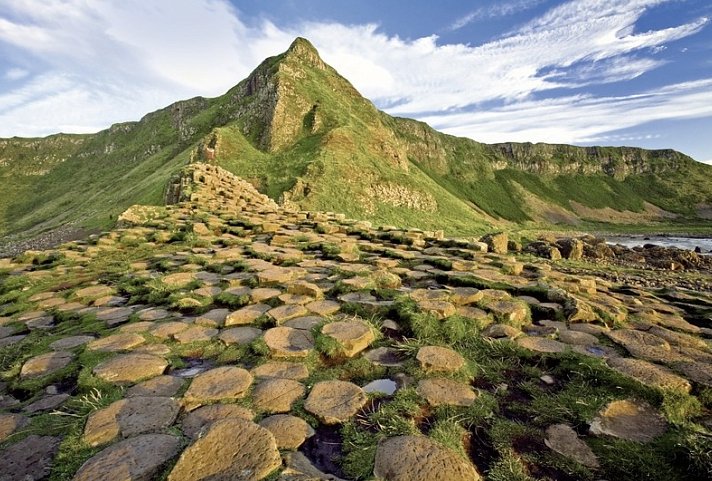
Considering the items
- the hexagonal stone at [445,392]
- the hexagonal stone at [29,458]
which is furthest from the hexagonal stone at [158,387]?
the hexagonal stone at [445,392]

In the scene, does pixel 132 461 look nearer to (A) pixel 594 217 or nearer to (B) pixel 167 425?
(B) pixel 167 425

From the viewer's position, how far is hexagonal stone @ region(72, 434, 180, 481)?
2.13m

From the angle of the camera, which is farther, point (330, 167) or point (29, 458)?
point (330, 167)

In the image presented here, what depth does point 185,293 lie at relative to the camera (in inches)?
222

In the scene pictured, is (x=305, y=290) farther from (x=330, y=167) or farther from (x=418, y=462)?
(x=330, y=167)

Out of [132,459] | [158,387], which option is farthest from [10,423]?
[132,459]

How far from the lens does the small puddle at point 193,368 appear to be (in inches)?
136

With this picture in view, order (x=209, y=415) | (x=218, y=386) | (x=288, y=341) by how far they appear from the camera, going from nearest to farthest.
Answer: (x=209, y=415), (x=218, y=386), (x=288, y=341)

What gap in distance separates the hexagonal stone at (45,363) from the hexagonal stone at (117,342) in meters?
0.24

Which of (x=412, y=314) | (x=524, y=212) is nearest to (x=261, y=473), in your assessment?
(x=412, y=314)

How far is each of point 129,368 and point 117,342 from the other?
787mm

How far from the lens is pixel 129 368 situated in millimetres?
3441

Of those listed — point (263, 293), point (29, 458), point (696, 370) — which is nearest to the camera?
point (29, 458)

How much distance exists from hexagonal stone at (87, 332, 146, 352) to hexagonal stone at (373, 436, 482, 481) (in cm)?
311
